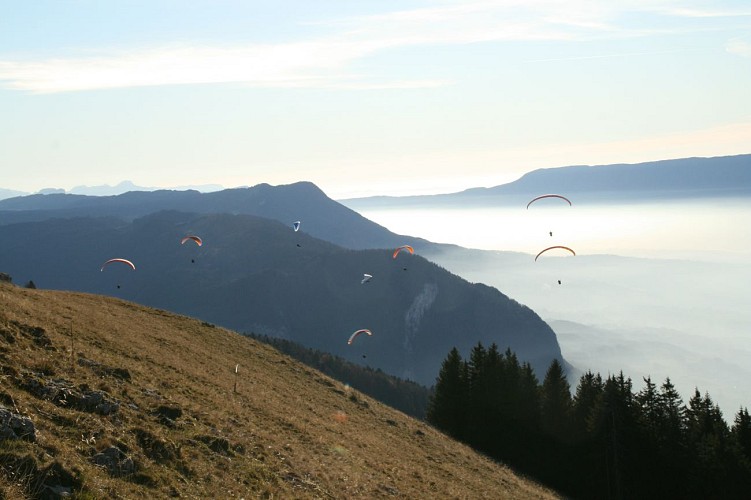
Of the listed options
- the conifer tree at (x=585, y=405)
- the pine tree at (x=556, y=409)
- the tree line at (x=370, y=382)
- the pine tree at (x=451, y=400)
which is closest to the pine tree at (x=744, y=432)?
the conifer tree at (x=585, y=405)

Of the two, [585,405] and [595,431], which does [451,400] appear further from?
[595,431]

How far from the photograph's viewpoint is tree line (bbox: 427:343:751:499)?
49844mm

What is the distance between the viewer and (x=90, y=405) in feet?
63.0

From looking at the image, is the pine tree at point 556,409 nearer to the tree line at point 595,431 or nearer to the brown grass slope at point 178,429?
the tree line at point 595,431

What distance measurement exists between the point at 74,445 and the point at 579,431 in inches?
2153

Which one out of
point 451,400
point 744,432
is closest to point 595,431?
point 744,432

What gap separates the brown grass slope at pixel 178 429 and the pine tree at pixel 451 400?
68.1 ft

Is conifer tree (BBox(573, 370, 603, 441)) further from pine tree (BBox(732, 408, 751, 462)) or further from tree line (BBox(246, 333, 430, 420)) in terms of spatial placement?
tree line (BBox(246, 333, 430, 420))

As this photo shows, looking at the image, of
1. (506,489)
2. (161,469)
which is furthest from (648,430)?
(161,469)

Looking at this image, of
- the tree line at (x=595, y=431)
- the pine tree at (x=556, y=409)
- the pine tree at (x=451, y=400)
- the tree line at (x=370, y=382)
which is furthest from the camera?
the tree line at (x=370, y=382)

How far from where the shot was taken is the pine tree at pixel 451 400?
62406 millimetres

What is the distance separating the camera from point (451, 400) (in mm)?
63531

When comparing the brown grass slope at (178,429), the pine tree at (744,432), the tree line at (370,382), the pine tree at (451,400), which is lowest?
the tree line at (370,382)

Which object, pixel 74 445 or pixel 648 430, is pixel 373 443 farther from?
pixel 648 430
